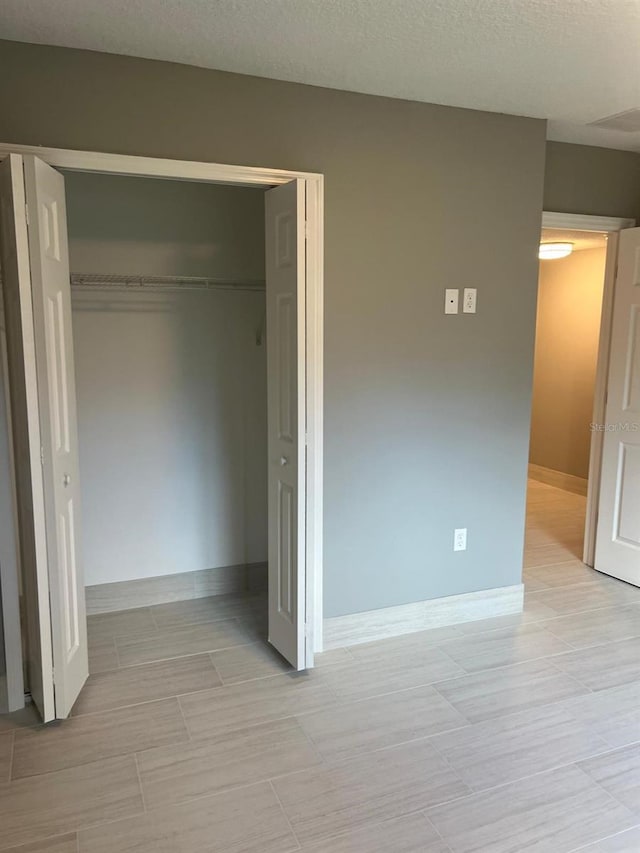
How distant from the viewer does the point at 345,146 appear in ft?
9.44

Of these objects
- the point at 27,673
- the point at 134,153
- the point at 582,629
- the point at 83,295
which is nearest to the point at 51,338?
the point at 134,153

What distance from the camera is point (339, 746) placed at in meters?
2.43

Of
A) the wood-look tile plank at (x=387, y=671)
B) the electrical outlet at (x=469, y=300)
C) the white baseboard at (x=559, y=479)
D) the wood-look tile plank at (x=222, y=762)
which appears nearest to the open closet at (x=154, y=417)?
the wood-look tile plank at (x=387, y=671)

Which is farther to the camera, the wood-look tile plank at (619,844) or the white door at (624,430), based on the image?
the white door at (624,430)

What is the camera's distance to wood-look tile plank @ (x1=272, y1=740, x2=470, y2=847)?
2057 mm

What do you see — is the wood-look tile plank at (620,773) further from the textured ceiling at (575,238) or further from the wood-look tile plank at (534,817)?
the textured ceiling at (575,238)

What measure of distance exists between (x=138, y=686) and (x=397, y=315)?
2085 mm

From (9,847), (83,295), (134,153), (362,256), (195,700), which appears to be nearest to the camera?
(9,847)

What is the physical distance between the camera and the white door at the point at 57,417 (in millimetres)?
2268

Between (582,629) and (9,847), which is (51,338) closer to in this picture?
(9,847)

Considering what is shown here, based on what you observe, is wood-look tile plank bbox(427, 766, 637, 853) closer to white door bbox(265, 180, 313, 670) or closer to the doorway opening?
white door bbox(265, 180, 313, 670)

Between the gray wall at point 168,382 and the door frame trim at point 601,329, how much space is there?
6.01 feet

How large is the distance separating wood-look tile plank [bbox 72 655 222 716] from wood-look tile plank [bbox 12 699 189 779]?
0.07m

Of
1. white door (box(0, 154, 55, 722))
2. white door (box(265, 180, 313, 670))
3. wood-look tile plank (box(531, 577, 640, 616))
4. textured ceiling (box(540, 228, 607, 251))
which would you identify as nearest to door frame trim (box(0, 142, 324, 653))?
white door (box(265, 180, 313, 670))
